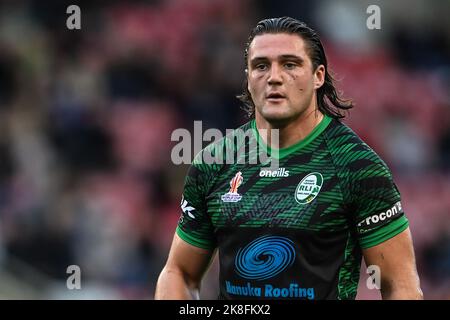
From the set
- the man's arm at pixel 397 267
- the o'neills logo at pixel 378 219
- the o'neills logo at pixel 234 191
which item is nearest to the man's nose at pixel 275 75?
the o'neills logo at pixel 234 191

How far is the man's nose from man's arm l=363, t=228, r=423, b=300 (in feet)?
2.98

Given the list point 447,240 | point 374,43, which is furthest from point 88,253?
point 374,43

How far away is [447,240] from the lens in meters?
11.0

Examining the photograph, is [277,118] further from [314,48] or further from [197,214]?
[197,214]

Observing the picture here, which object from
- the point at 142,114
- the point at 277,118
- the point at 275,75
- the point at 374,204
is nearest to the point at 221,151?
the point at 277,118

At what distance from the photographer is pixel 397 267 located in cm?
436

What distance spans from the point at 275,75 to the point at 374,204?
790 millimetres

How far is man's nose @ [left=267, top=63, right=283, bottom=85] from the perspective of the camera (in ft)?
15.2

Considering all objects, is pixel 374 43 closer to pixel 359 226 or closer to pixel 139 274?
pixel 139 274

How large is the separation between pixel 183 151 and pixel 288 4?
262cm

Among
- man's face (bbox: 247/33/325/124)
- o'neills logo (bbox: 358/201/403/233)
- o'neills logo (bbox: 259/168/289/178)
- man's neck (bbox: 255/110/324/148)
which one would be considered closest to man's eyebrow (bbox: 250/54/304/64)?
man's face (bbox: 247/33/325/124)

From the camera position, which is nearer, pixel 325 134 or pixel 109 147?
pixel 325 134
